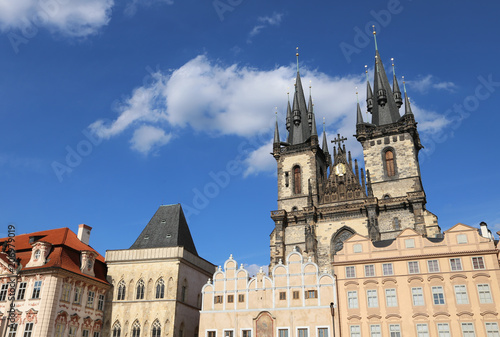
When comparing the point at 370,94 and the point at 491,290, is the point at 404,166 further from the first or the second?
the point at 491,290

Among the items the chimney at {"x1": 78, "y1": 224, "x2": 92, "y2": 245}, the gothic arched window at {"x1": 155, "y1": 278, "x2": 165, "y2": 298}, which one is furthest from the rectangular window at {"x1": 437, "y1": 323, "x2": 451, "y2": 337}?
the chimney at {"x1": 78, "y1": 224, "x2": 92, "y2": 245}

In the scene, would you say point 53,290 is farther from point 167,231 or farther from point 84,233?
point 84,233

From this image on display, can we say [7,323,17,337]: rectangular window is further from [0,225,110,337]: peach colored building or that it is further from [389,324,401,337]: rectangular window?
[389,324,401,337]: rectangular window

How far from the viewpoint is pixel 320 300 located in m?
31.2

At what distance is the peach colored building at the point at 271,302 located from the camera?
31.0 meters

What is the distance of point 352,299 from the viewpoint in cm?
3091

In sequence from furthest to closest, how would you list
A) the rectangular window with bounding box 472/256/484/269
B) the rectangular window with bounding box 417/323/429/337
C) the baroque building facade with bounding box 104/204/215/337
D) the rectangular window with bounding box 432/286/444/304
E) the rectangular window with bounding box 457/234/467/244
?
1. the baroque building facade with bounding box 104/204/215/337
2. the rectangular window with bounding box 457/234/467/244
3. the rectangular window with bounding box 472/256/484/269
4. the rectangular window with bounding box 432/286/444/304
5. the rectangular window with bounding box 417/323/429/337

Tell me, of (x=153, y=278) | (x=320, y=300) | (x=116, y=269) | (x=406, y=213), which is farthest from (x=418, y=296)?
(x=116, y=269)

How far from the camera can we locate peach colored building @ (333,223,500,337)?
2822cm

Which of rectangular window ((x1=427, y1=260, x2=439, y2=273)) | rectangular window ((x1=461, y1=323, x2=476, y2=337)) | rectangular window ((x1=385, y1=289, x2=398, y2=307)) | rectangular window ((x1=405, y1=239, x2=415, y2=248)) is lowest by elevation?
rectangular window ((x1=461, y1=323, x2=476, y2=337))

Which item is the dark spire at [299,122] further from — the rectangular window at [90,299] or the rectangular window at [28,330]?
the rectangular window at [28,330]

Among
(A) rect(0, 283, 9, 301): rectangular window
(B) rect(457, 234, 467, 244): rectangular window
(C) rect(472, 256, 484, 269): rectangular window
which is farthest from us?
(A) rect(0, 283, 9, 301): rectangular window

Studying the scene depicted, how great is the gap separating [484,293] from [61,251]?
101ft

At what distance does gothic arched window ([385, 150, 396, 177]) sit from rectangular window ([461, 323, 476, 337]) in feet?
76.1
